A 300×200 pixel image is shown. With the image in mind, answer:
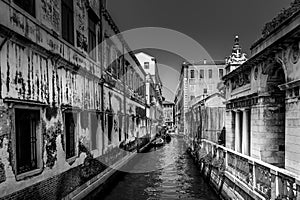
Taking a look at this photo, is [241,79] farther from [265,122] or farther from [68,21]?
[68,21]

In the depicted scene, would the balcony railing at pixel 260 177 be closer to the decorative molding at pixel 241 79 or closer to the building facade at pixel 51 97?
the decorative molding at pixel 241 79

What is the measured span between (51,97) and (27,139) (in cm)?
120

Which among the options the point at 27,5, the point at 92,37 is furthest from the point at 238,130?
the point at 27,5

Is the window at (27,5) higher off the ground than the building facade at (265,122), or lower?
higher

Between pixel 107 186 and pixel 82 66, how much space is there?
475cm

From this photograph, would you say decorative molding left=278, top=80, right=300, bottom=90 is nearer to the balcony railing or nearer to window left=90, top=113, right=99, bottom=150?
the balcony railing

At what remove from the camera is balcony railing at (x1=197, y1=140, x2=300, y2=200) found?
4939 millimetres

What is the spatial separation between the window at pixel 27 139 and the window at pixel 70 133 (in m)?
1.67

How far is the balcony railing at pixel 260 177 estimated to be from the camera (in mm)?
4939

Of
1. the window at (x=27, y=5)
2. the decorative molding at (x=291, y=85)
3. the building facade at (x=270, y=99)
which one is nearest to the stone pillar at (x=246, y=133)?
the building facade at (x=270, y=99)

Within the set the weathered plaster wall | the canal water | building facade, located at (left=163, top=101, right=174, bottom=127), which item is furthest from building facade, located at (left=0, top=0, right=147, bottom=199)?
building facade, located at (left=163, top=101, right=174, bottom=127)

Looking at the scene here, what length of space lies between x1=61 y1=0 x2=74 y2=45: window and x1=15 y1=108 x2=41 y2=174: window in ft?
8.83

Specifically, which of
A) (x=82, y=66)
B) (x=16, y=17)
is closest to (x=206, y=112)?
(x=82, y=66)

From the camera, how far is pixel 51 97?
6555 millimetres
